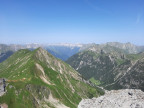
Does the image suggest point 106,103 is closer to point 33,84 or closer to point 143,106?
point 143,106

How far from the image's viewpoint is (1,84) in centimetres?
17350

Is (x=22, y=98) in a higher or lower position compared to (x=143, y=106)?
lower

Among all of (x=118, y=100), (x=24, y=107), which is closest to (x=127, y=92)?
(x=118, y=100)

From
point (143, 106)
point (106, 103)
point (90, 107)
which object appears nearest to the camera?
point (143, 106)

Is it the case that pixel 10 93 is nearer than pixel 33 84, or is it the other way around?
pixel 10 93

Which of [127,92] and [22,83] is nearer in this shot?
[127,92]

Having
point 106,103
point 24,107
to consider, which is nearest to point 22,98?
point 24,107

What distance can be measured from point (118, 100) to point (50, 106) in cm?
7975

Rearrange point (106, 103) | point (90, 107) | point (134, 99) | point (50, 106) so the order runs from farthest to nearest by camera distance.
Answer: point (50, 106) → point (90, 107) → point (106, 103) → point (134, 99)

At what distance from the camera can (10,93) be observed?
169m

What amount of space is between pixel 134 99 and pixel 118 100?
1389 centimetres

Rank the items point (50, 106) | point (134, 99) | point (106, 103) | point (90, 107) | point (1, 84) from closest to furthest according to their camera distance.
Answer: point (134, 99) → point (106, 103) → point (90, 107) → point (1, 84) → point (50, 106)

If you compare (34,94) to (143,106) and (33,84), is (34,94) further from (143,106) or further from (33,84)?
(143,106)

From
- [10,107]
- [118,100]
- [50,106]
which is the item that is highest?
[118,100]
